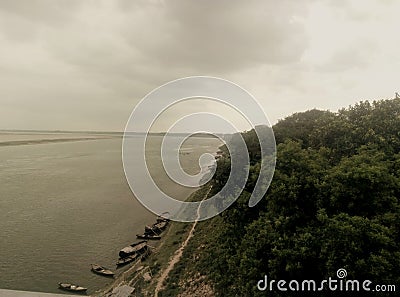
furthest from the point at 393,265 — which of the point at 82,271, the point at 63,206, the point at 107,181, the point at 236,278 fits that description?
the point at 107,181

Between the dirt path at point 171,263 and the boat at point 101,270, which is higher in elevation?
the dirt path at point 171,263

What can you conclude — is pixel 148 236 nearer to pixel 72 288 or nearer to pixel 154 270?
pixel 154 270

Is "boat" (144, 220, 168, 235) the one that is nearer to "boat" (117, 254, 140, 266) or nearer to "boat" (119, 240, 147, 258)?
"boat" (119, 240, 147, 258)

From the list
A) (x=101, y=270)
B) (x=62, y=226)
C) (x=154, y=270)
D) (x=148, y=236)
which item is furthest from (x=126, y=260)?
(x=62, y=226)

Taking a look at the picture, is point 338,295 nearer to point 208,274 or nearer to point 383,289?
point 383,289

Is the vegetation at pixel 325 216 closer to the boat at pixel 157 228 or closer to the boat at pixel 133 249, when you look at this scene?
the boat at pixel 133 249

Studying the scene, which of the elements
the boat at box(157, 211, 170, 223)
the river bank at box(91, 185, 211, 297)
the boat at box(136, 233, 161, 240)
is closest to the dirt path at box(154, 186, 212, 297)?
the river bank at box(91, 185, 211, 297)

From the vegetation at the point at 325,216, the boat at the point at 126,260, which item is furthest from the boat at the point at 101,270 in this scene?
the vegetation at the point at 325,216
